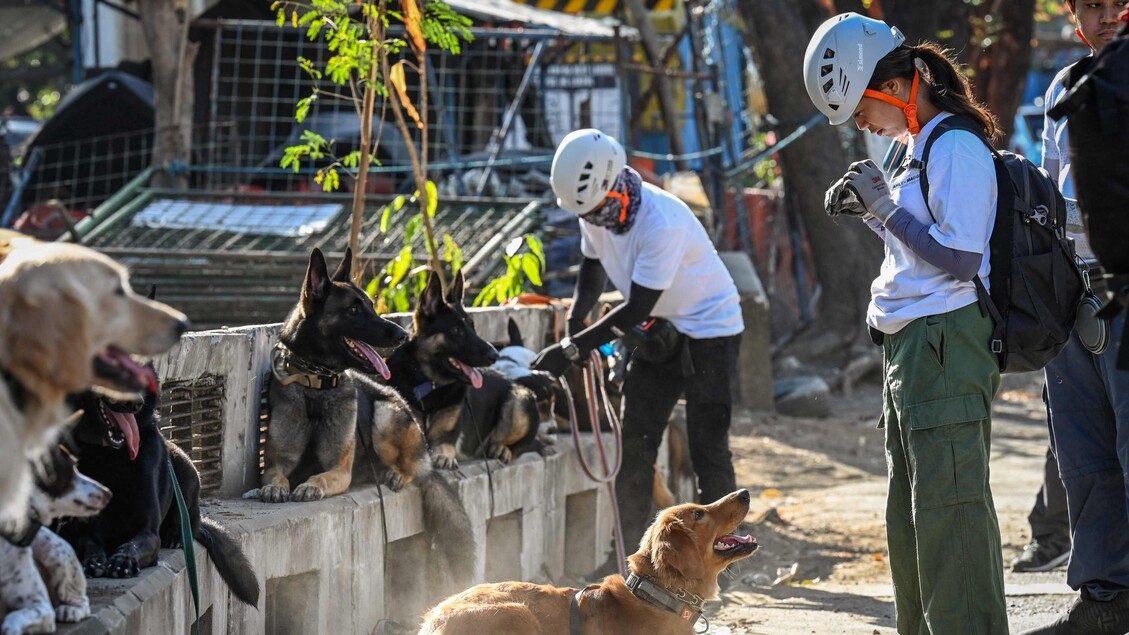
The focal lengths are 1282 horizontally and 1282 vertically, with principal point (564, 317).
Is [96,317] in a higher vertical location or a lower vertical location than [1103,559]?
higher

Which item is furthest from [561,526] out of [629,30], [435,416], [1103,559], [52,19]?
[52,19]

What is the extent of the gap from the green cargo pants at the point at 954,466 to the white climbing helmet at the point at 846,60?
84 cm

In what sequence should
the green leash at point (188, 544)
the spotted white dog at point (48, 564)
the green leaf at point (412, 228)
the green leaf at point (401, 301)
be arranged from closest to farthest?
the spotted white dog at point (48, 564) → the green leash at point (188, 544) → the green leaf at point (401, 301) → the green leaf at point (412, 228)

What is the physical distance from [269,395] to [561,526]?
98.3 inches

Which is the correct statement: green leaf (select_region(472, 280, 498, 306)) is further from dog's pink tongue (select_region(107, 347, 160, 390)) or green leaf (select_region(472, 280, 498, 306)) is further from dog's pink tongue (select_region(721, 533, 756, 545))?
dog's pink tongue (select_region(107, 347, 160, 390))

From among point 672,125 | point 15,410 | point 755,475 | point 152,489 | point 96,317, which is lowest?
point 755,475

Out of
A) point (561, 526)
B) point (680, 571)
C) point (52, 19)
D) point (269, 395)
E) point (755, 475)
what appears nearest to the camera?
point (680, 571)

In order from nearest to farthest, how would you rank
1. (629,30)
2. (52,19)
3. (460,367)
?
(460,367)
(629,30)
(52,19)

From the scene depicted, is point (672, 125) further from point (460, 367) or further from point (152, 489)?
point (152, 489)

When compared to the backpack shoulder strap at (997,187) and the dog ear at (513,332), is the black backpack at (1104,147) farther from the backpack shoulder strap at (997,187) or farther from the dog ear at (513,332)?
the dog ear at (513,332)

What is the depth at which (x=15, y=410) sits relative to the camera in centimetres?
295

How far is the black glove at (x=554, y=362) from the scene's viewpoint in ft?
23.2

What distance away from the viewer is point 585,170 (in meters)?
7.01

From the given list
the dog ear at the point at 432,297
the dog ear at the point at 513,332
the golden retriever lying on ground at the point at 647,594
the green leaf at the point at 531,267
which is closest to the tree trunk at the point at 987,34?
the green leaf at the point at 531,267
